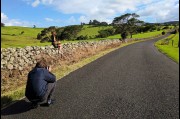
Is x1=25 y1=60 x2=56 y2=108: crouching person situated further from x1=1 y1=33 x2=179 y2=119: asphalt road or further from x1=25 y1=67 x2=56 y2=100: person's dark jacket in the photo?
x1=1 y1=33 x2=179 y2=119: asphalt road

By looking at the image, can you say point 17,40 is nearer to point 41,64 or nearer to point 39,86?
point 41,64

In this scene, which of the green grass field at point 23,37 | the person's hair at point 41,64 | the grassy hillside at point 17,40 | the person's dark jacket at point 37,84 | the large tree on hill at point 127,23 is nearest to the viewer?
the person's dark jacket at point 37,84

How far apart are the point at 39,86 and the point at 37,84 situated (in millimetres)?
81

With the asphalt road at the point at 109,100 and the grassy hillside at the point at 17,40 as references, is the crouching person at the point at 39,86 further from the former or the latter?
the grassy hillside at the point at 17,40

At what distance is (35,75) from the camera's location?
8531mm

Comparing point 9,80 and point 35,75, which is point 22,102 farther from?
point 9,80

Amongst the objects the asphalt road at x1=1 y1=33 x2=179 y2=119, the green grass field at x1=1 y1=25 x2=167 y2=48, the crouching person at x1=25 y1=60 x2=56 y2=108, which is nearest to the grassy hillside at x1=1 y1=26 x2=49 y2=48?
the green grass field at x1=1 y1=25 x2=167 y2=48

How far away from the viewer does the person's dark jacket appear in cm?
838

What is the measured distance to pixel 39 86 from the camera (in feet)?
27.6

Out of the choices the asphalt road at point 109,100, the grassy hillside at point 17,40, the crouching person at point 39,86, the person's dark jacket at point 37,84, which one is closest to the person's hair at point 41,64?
the crouching person at point 39,86

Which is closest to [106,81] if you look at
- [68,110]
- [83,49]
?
[68,110]

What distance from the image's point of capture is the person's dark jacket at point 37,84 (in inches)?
330

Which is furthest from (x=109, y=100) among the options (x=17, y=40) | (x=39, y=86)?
(x=17, y=40)

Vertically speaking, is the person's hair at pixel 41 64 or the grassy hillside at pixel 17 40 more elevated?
the grassy hillside at pixel 17 40
